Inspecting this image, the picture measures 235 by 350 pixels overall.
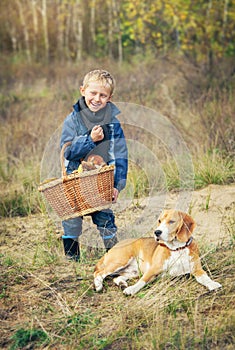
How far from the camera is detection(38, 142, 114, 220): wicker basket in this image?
11.8ft

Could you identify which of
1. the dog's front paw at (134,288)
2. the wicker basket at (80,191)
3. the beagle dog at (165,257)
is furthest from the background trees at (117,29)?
the dog's front paw at (134,288)

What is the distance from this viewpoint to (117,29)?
57.3 feet

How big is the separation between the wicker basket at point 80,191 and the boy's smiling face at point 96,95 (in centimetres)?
44

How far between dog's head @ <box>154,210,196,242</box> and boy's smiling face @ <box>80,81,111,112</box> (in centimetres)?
105

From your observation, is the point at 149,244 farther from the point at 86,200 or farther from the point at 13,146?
the point at 13,146

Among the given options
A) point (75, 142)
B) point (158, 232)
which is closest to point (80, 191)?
point (75, 142)

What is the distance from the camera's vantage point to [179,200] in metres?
5.30

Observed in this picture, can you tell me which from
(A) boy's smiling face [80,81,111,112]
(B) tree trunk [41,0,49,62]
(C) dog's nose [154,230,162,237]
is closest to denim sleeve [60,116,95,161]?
(A) boy's smiling face [80,81,111,112]

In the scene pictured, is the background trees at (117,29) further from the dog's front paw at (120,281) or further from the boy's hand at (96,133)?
the dog's front paw at (120,281)

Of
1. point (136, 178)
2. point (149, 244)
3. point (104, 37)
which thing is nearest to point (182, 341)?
point (149, 244)

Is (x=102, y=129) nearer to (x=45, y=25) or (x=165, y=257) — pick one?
(x=165, y=257)

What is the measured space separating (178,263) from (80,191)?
870 millimetres

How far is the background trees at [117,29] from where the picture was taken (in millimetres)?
11047

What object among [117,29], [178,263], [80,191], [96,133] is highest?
[117,29]
